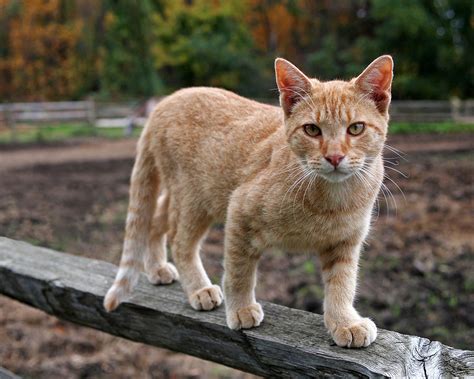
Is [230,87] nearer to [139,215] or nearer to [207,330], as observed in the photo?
[139,215]

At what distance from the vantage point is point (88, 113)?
1962cm

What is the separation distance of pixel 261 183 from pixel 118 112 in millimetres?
18411

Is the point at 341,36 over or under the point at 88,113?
over

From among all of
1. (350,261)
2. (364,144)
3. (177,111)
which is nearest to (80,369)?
(177,111)

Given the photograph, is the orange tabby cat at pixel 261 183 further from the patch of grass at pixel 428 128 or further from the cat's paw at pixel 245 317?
the patch of grass at pixel 428 128

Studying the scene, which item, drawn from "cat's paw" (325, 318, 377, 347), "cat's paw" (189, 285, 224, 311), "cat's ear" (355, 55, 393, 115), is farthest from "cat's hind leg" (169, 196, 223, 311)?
"cat's ear" (355, 55, 393, 115)

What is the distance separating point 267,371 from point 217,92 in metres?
1.09

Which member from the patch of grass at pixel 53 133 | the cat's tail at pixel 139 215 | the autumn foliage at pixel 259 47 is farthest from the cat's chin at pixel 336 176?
the autumn foliage at pixel 259 47

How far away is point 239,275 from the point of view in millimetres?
2074

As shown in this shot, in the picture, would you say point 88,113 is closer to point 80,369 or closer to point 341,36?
point 341,36

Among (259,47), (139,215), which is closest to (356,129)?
(139,215)

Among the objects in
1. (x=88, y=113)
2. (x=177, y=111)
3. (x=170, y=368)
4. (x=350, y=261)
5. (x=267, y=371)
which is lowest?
(x=88, y=113)

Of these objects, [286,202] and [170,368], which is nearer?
[286,202]

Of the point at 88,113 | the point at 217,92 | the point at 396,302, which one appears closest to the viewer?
the point at 217,92
